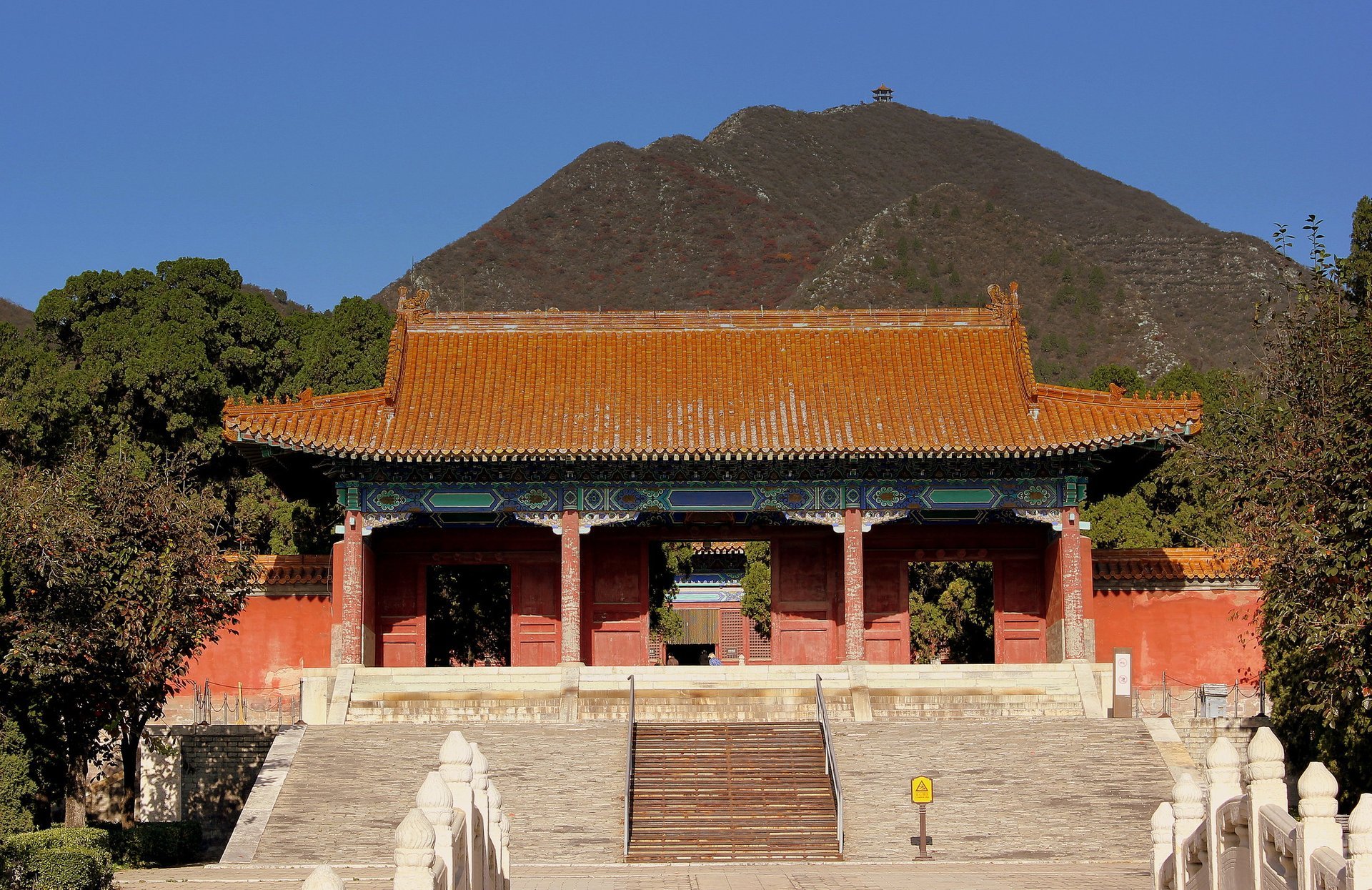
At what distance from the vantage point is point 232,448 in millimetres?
36656

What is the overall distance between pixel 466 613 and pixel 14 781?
658 inches

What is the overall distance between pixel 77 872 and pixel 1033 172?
111 metres

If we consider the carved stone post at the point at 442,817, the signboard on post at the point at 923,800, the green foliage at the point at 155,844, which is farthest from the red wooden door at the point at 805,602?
the carved stone post at the point at 442,817

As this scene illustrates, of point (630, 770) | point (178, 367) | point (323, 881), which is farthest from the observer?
point (178, 367)

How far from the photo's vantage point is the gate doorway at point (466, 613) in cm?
3241

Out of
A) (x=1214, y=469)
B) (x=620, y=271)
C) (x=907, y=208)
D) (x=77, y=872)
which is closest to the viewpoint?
(x=77, y=872)

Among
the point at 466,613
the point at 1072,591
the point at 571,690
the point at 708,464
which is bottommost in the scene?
the point at 571,690

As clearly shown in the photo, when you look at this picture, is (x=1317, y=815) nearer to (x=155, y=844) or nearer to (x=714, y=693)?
(x=155, y=844)

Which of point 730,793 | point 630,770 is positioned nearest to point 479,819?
point 630,770

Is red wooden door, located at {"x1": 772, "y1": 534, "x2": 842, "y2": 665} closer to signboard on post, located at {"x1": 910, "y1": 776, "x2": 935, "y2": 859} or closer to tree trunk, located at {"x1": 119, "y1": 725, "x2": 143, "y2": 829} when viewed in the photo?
signboard on post, located at {"x1": 910, "y1": 776, "x2": 935, "y2": 859}

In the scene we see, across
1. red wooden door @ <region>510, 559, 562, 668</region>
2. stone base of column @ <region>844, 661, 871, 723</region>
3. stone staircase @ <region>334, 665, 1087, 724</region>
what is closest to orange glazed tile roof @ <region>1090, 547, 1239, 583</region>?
stone staircase @ <region>334, 665, 1087, 724</region>

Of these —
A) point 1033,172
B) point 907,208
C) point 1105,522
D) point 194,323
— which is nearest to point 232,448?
point 194,323

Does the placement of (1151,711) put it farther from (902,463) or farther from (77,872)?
(77,872)

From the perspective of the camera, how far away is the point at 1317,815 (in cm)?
971
